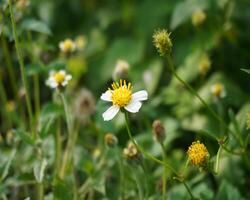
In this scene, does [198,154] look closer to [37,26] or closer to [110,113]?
[110,113]

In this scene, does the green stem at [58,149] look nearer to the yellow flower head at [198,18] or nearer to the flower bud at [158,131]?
the flower bud at [158,131]

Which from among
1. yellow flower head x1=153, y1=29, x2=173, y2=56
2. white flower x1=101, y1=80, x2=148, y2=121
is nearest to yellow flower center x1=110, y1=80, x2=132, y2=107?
white flower x1=101, y1=80, x2=148, y2=121

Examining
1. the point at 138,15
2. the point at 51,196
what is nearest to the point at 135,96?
the point at 51,196

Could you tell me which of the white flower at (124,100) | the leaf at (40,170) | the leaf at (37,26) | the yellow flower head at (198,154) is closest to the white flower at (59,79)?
the leaf at (37,26)

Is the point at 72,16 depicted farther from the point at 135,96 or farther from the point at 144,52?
the point at 135,96

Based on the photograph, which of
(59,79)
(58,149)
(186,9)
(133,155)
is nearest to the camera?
(133,155)

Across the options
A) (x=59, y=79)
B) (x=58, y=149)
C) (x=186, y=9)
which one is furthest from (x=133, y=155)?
(x=186, y=9)
